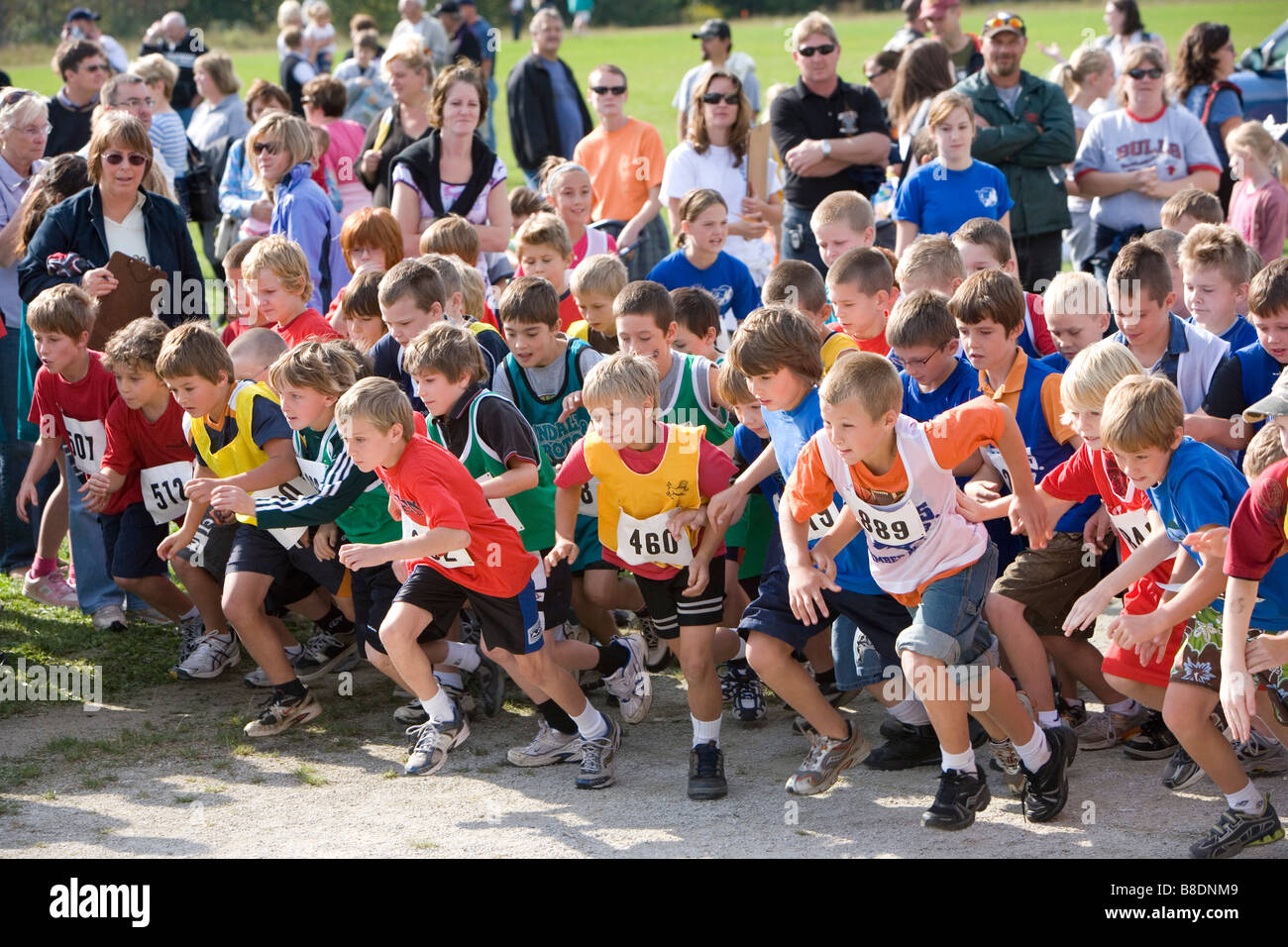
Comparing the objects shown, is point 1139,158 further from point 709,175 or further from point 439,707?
point 439,707

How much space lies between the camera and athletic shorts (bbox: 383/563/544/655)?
15.6 ft

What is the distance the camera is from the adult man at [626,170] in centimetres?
905

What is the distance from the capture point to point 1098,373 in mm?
4230

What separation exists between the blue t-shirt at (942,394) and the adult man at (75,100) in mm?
6074

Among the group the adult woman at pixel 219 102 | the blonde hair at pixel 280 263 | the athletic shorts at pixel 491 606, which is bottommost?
the athletic shorts at pixel 491 606

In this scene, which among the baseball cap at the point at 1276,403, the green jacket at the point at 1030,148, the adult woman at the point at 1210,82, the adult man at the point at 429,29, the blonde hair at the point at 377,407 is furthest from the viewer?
the adult man at the point at 429,29

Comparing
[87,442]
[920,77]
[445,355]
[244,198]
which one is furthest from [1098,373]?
[244,198]

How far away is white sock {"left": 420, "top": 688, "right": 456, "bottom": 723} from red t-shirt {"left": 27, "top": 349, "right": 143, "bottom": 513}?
189 cm

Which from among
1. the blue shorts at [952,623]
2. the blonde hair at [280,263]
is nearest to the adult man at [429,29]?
the blonde hair at [280,263]

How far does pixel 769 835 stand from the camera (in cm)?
422

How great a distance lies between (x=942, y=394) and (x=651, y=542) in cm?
112

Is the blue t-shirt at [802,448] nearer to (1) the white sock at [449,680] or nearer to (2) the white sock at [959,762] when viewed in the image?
(2) the white sock at [959,762]

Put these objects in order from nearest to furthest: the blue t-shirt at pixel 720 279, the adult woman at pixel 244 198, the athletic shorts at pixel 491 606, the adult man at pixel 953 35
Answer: the athletic shorts at pixel 491 606 → the blue t-shirt at pixel 720 279 → the adult woman at pixel 244 198 → the adult man at pixel 953 35

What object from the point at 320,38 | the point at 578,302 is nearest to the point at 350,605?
the point at 578,302
